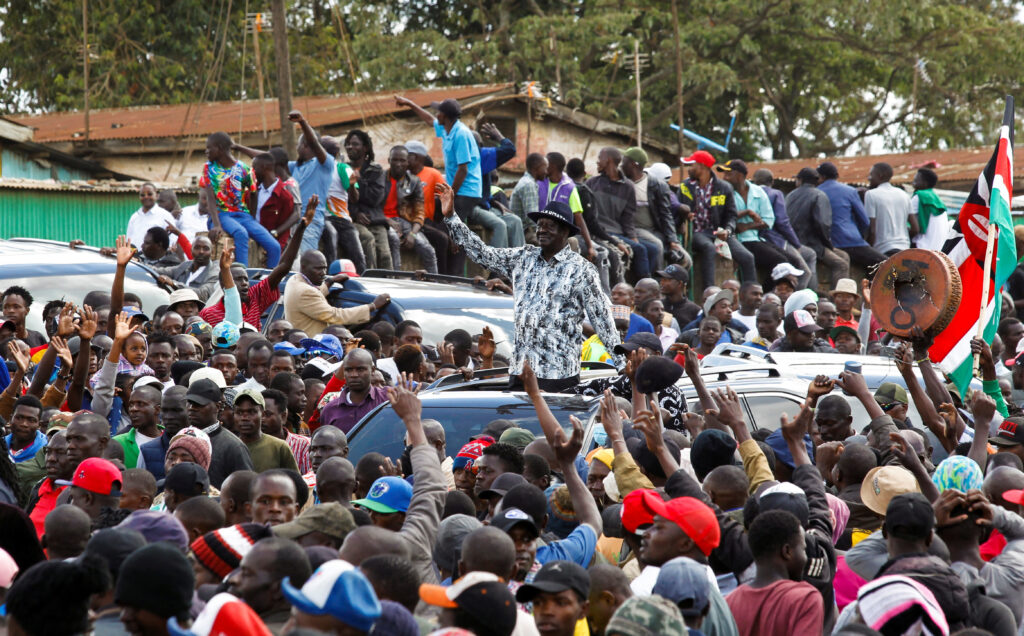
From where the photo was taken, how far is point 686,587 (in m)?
4.51

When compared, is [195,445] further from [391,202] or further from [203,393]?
[391,202]

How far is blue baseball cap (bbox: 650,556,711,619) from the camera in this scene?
450 cm

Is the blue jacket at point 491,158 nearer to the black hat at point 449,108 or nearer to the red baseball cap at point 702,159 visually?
the black hat at point 449,108

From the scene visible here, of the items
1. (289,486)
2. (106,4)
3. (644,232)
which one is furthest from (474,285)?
(106,4)

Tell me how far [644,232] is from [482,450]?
9.24 meters

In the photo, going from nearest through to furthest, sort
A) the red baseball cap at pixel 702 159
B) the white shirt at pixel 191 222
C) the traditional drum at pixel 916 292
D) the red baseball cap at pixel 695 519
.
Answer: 1. the red baseball cap at pixel 695 519
2. the traditional drum at pixel 916 292
3. the white shirt at pixel 191 222
4. the red baseball cap at pixel 702 159

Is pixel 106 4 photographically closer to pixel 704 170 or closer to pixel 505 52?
pixel 505 52

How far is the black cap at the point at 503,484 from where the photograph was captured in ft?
19.4

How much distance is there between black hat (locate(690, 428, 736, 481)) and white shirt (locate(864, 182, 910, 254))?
11.9m

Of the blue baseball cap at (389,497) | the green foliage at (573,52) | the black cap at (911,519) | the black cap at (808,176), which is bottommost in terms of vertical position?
the blue baseball cap at (389,497)

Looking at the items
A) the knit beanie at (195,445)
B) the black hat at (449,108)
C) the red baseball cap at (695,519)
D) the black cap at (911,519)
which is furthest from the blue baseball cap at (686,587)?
the black hat at (449,108)

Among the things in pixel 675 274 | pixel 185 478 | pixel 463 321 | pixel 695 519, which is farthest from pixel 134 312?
pixel 695 519

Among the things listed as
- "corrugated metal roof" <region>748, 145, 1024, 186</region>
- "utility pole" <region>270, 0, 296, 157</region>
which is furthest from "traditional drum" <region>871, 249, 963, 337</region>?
"corrugated metal roof" <region>748, 145, 1024, 186</region>

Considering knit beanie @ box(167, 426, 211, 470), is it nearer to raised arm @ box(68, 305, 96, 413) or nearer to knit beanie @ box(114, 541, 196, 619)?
raised arm @ box(68, 305, 96, 413)
